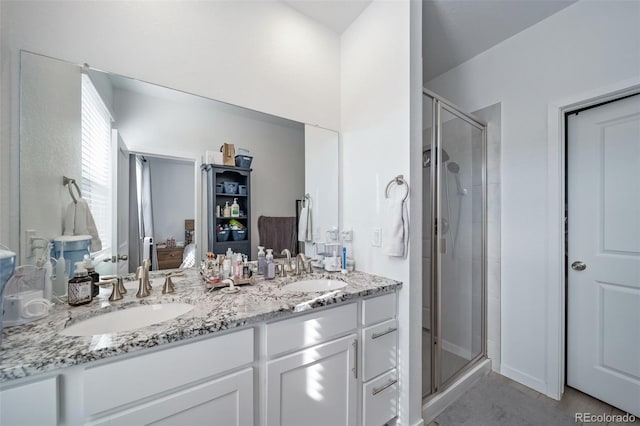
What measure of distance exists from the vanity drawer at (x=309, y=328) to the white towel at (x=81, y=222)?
36.8 inches

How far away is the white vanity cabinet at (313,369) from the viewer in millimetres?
1053

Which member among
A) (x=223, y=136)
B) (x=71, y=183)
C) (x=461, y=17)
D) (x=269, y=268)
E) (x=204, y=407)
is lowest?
(x=204, y=407)

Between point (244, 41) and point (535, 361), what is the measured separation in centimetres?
307

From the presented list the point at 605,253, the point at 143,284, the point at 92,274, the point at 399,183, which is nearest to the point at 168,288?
the point at 143,284

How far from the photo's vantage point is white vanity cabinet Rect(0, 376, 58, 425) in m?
0.65

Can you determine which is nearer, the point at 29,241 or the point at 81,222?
the point at 29,241

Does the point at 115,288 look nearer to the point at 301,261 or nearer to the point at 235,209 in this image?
the point at 235,209

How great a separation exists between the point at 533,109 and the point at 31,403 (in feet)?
9.97

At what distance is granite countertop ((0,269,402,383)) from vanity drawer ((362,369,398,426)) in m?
0.51

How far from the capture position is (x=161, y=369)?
0.82 metres

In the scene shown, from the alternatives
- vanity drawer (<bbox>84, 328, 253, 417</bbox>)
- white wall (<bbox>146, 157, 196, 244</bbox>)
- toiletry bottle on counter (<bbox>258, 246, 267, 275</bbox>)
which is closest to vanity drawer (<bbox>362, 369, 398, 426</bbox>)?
vanity drawer (<bbox>84, 328, 253, 417</bbox>)

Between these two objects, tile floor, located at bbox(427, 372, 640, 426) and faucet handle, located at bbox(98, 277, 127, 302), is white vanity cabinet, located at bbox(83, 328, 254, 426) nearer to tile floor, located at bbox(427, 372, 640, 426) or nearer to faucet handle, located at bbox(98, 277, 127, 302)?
faucet handle, located at bbox(98, 277, 127, 302)

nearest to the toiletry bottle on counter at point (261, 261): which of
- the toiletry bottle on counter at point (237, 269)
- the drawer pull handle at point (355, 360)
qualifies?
the toiletry bottle on counter at point (237, 269)

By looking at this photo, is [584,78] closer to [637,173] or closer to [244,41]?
[637,173]
